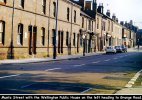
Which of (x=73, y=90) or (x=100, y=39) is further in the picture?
(x=100, y=39)

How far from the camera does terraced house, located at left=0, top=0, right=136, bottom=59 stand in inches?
1262

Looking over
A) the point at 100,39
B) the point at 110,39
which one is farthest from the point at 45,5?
the point at 110,39

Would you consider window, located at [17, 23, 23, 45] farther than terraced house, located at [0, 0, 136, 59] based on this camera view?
Yes

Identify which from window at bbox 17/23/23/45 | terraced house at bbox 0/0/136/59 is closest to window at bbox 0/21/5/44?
terraced house at bbox 0/0/136/59

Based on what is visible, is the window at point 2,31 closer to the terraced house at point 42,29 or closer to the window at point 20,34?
the terraced house at point 42,29

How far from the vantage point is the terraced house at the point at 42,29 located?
32.1 meters

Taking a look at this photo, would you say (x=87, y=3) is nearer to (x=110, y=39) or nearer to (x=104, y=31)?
(x=104, y=31)

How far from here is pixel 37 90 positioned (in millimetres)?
12688

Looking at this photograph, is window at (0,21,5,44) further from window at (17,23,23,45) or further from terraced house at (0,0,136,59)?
window at (17,23,23,45)

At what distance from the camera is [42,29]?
4103 centimetres

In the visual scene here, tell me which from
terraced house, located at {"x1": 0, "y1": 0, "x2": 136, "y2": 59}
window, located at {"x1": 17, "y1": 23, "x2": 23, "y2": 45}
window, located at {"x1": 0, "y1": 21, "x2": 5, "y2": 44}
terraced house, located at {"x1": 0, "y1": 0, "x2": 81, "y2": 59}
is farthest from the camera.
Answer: window, located at {"x1": 17, "y1": 23, "x2": 23, "y2": 45}

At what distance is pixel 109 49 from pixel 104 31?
1436 centimetres

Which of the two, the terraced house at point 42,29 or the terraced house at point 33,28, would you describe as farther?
the terraced house at point 42,29

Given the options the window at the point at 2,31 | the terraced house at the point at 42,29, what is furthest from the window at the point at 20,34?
the window at the point at 2,31
